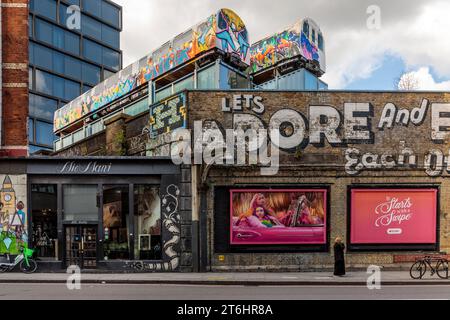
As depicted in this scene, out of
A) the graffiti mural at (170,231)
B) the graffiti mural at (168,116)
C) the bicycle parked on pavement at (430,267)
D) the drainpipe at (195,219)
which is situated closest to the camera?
the bicycle parked on pavement at (430,267)

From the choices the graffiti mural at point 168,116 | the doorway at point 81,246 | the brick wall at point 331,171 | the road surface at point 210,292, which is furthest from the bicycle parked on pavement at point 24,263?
the brick wall at point 331,171

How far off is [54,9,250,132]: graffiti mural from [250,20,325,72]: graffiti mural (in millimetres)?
1945

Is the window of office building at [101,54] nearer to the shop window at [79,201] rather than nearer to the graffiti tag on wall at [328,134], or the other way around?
the shop window at [79,201]

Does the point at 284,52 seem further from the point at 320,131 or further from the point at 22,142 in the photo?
the point at 22,142

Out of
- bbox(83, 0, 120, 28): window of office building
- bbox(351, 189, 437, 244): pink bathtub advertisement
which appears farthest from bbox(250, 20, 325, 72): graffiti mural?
bbox(83, 0, 120, 28): window of office building

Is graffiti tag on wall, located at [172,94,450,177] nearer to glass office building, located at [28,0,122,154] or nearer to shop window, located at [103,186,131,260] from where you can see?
shop window, located at [103,186,131,260]

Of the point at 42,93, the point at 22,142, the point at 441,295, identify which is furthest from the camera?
the point at 42,93

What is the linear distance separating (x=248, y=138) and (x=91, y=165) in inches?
270

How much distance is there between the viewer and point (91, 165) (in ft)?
57.1

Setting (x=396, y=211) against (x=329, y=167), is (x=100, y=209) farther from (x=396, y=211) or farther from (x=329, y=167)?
(x=396, y=211)

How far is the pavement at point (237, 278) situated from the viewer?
14133 millimetres

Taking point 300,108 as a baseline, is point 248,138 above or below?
below

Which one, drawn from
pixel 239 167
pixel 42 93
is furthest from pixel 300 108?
pixel 42 93

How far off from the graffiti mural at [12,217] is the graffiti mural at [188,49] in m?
8.52
